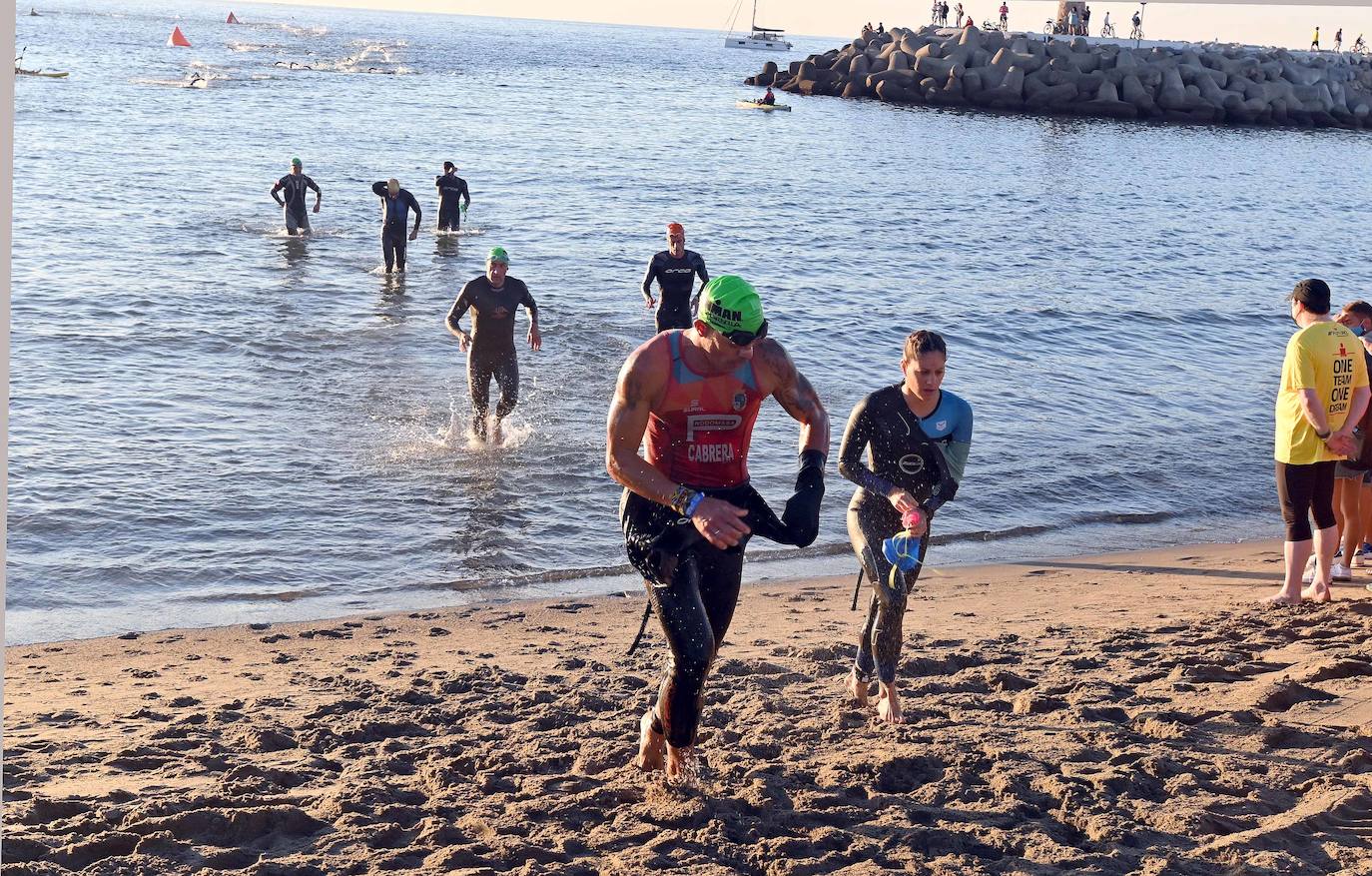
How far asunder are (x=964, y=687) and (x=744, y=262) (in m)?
20.6

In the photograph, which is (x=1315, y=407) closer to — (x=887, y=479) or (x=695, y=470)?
(x=887, y=479)

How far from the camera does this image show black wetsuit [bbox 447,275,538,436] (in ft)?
38.2

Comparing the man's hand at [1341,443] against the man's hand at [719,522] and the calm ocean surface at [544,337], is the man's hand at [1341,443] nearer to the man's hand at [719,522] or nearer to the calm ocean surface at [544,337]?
the calm ocean surface at [544,337]

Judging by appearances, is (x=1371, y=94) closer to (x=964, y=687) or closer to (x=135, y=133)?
(x=135, y=133)

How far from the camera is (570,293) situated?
21641 millimetres

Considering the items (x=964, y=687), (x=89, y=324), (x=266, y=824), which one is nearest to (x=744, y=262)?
(x=89, y=324)

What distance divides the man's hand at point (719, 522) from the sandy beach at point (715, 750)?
1.08 metres

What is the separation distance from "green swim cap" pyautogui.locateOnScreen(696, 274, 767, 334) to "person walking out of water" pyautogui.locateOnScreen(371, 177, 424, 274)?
52.4ft

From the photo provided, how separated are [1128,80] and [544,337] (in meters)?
56.9

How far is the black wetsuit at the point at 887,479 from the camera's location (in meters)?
5.64

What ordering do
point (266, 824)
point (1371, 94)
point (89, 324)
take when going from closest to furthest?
point (266, 824) < point (89, 324) < point (1371, 94)

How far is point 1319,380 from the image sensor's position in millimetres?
7152

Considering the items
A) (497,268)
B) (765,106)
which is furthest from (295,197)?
(765,106)

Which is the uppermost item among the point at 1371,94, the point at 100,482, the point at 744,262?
the point at 1371,94
